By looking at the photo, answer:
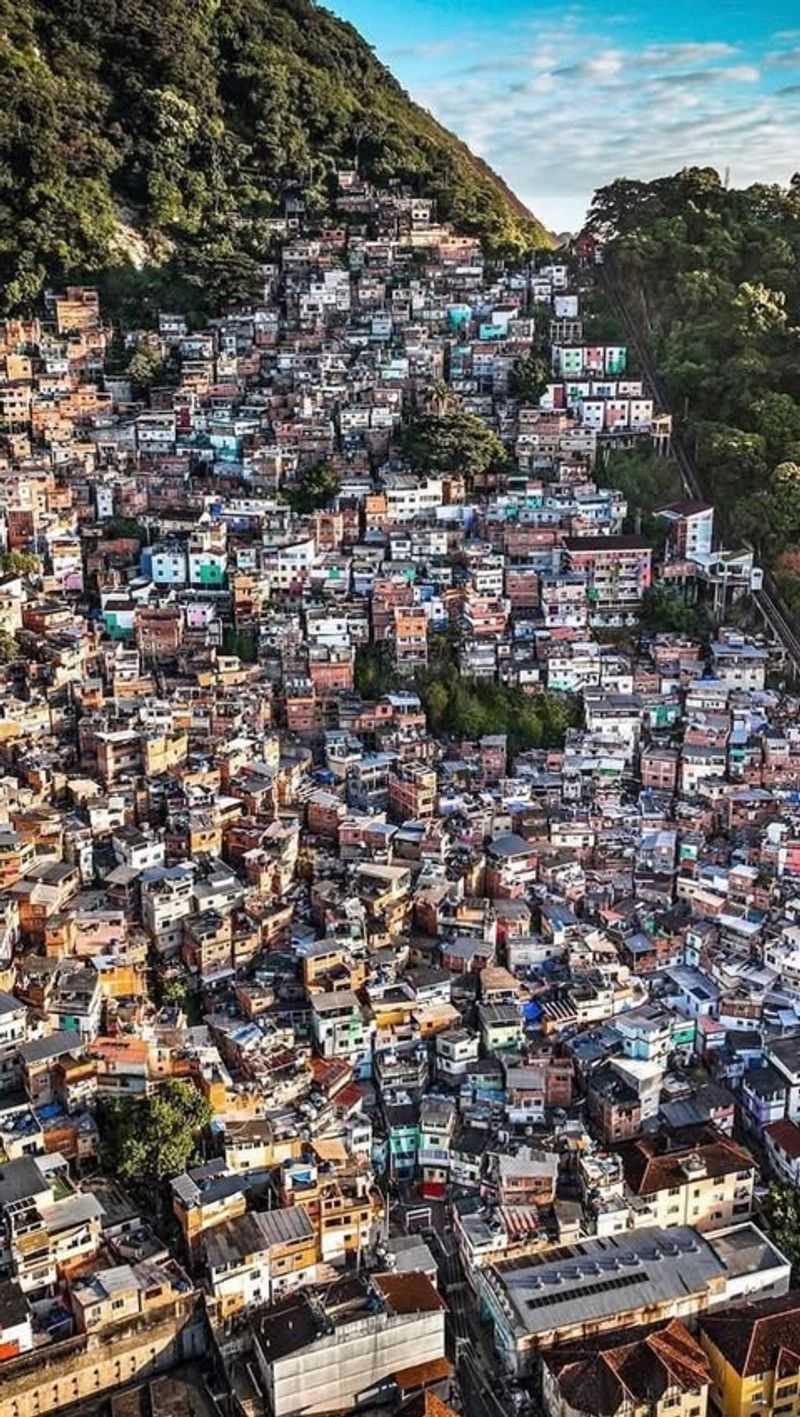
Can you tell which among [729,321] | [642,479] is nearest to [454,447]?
[642,479]

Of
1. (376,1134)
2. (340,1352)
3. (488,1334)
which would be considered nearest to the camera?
(340,1352)

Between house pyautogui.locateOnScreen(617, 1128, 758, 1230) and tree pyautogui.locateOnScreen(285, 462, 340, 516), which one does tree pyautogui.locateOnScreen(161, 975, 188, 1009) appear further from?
tree pyautogui.locateOnScreen(285, 462, 340, 516)

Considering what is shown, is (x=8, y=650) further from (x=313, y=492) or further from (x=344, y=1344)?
(x=344, y=1344)

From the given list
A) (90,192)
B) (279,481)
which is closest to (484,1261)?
(279,481)

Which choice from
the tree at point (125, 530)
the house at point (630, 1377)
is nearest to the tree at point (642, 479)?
the tree at point (125, 530)

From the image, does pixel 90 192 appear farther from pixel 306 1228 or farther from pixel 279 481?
pixel 306 1228

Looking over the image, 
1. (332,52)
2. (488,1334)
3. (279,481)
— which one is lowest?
(488,1334)

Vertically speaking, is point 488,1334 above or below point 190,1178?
below
